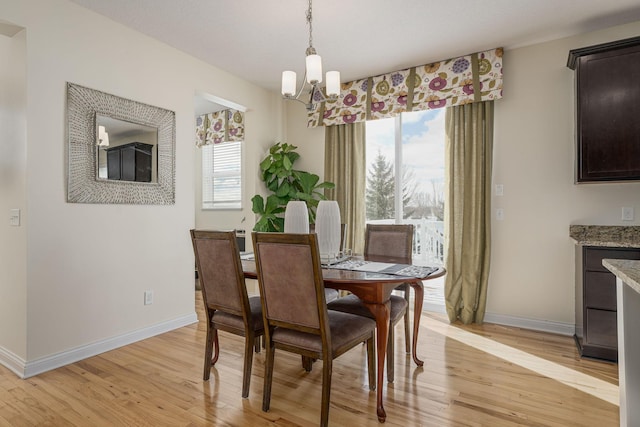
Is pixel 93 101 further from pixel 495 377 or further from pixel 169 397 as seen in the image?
pixel 495 377

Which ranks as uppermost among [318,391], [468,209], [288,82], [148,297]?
[288,82]

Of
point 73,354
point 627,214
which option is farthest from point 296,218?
point 627,214

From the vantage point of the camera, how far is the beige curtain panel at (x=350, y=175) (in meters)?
4.25

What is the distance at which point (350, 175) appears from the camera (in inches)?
169

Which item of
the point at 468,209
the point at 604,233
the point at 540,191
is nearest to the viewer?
the point at 604,233

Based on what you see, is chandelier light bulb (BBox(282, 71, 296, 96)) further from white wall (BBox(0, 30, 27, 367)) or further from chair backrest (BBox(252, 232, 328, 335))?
white wall (BBox(0, 30, 27, 367))

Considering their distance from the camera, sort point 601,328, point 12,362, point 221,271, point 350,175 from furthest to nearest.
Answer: point 350,175 < point 601,328 < point 12,362 < point 221,271

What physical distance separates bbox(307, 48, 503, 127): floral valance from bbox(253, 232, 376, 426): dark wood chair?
2.60 m

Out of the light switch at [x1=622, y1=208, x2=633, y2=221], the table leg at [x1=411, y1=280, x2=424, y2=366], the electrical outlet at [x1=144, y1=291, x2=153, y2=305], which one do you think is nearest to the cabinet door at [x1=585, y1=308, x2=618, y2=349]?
the light switch at [x1=622, y1=208, x2=633, y2=221]

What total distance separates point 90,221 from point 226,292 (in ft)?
4.56

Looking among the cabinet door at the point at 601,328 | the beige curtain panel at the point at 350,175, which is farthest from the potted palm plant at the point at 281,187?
the cabinet door at the point at 601,328

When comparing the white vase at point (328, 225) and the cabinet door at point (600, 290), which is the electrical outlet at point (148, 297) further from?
the cabinet door at point (600, 290)

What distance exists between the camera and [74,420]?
75.8 inches

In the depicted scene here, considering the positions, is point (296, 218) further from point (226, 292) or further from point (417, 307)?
point (417, 307)
